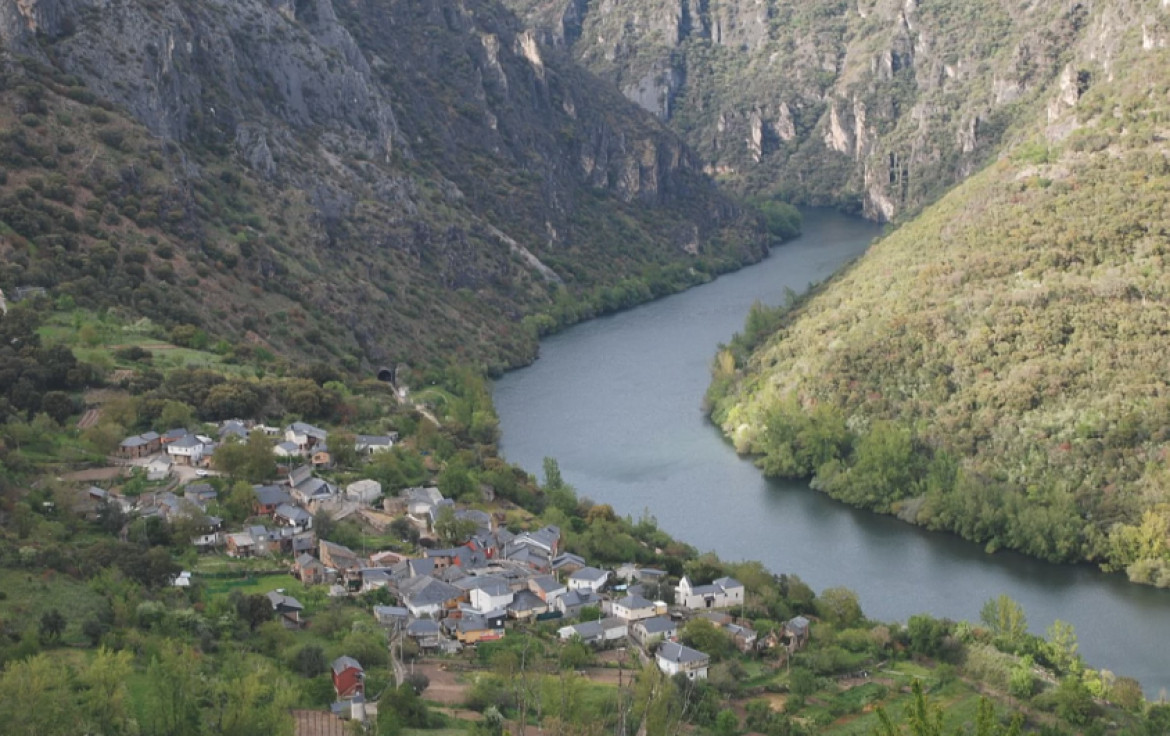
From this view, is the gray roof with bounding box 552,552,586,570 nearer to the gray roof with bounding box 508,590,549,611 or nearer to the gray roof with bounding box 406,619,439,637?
the gray roof with bounding box 508,590,549,611

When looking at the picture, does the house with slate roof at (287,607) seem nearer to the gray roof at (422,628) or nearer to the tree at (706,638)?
the gray roof at (422,628)

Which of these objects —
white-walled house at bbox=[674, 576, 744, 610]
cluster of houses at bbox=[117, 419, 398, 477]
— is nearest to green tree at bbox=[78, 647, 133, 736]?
white-walled house at bbox=[674, 576, 744, 610]

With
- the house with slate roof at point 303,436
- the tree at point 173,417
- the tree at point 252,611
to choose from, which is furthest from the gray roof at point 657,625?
the tree at point 173,417

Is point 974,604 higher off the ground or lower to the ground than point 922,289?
lower

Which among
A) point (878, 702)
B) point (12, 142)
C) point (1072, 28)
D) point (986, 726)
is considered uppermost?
point (1072, 28)

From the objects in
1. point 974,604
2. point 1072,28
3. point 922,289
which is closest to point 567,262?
point 922,289

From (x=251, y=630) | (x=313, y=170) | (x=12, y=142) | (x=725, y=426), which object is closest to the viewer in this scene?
(x=251, y=630)

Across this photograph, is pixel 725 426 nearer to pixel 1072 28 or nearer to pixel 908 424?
pixel 908 424
